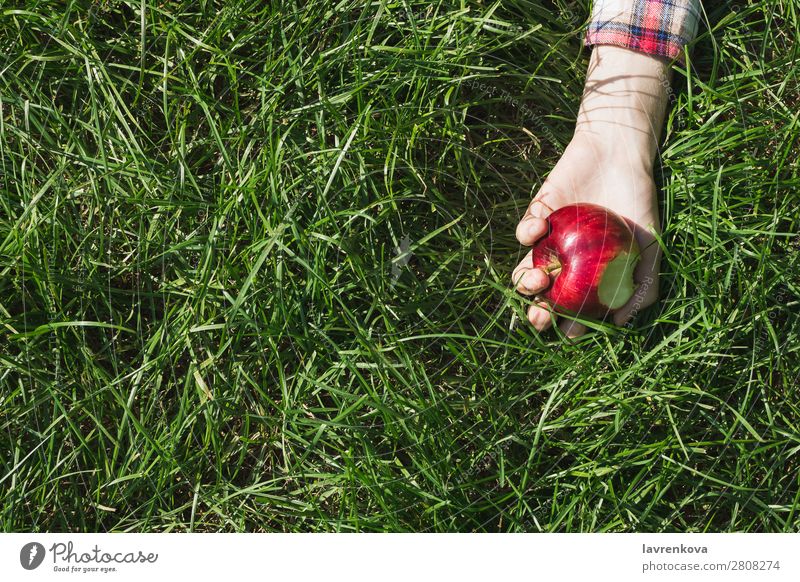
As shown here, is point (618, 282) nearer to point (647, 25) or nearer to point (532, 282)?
point (532, 282)

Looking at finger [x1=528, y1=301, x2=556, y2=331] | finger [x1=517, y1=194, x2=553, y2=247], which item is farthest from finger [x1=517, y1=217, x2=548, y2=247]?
finger [x1=528, y1=301, x2=556, y2=331]

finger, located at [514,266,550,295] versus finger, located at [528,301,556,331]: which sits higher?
finger, located at [514,266,550,295]

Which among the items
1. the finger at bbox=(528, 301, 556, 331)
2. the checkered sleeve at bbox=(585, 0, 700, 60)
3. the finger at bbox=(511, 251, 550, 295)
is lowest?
the finger at bbox=(528, 301, 556, 331)

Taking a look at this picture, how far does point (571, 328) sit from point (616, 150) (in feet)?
1.25

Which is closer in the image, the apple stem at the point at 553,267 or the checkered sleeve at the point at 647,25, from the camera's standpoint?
the apple stem at the point at 553,267

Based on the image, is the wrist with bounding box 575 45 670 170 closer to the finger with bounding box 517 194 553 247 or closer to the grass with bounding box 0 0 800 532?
the grass with bounding box 0 0 800 532

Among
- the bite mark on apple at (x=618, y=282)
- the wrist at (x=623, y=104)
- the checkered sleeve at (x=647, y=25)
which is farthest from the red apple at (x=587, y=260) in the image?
the checkered sleeve at (x=647, y=25)

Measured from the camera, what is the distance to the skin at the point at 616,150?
147 cm

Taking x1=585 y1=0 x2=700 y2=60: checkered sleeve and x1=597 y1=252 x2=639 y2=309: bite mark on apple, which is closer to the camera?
x1=597 y1=252 x2=639 y2=309: bite mark on apple

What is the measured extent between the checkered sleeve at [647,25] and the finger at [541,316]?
56 cm

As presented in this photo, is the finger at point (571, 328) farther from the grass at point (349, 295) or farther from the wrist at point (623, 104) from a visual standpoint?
the wrist at point (623, 104)

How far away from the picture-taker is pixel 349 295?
144cm

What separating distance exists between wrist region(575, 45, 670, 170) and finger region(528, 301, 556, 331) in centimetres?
35

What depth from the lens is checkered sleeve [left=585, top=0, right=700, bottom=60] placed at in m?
1.49
